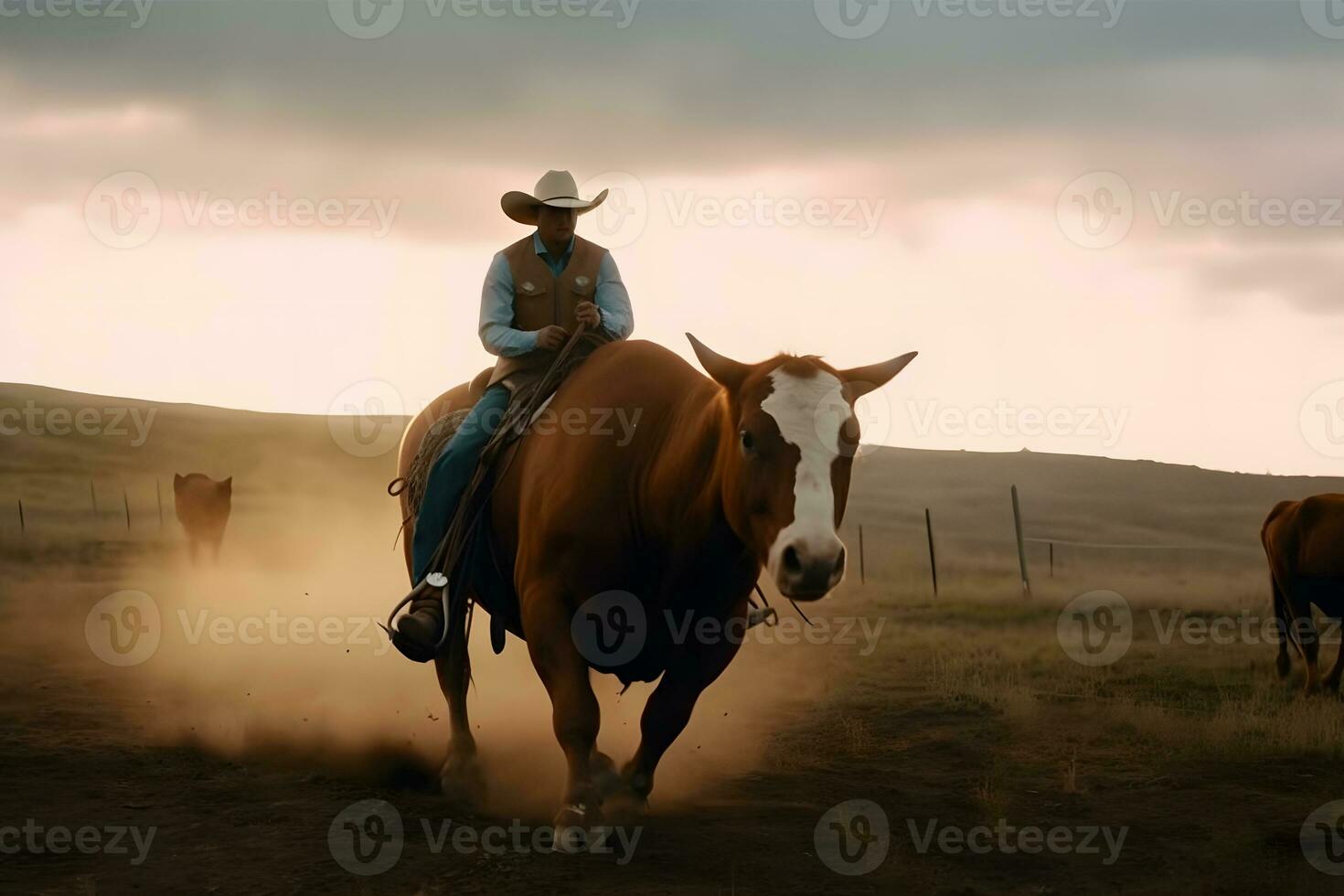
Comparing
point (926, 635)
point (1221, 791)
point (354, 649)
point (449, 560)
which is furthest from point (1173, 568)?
point (449, 560)

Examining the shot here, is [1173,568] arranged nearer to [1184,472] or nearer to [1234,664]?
[1234,664]

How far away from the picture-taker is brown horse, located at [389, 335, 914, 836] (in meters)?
5.80

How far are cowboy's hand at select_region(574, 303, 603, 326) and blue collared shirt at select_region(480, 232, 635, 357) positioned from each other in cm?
28

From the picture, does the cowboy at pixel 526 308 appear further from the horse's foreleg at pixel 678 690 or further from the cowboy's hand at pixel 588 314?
the horse's foreleg at pixel 678 690

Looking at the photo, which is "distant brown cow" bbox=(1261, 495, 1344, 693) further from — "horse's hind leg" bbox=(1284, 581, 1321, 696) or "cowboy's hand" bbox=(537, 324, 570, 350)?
"cowboy's hand" bbox=(537, 324, 570, 350)

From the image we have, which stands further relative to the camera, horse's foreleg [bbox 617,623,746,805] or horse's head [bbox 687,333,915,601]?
horse's foreleg [bbox 617,623,746,805]

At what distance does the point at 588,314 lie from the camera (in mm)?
7480
